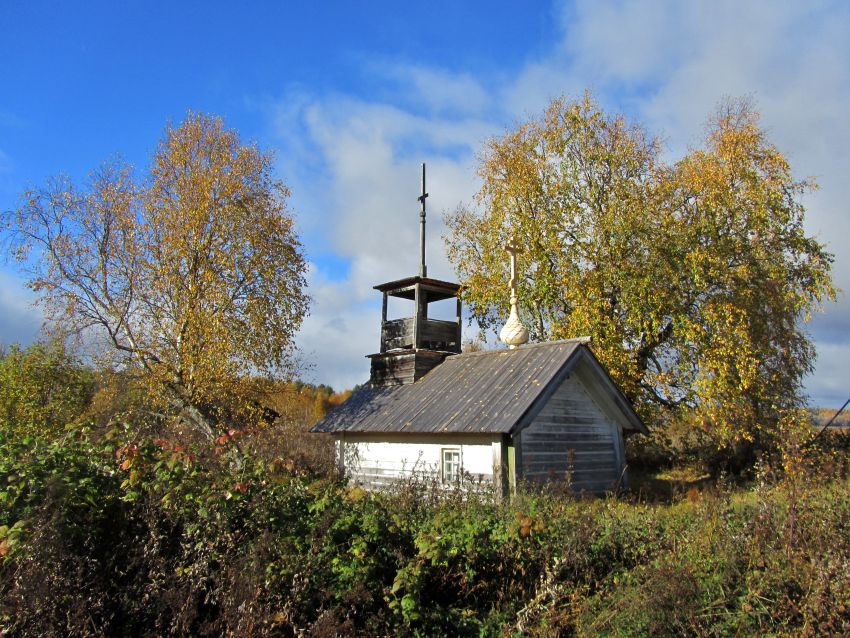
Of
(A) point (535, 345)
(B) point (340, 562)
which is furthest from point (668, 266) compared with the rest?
(B) point (340, 562)

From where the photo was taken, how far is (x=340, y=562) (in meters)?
5.88

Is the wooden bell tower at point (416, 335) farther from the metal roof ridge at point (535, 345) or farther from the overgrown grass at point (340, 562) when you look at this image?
the overgrown grass at point (340, 562)

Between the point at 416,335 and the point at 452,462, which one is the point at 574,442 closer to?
the point at 452,462

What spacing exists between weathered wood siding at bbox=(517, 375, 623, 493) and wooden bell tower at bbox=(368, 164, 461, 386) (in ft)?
15.4

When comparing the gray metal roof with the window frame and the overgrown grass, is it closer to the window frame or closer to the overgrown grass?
the window frame

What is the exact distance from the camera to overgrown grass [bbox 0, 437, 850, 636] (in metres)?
5.31

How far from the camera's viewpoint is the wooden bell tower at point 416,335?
17.7 meters

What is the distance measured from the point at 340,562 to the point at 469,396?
27.8ft

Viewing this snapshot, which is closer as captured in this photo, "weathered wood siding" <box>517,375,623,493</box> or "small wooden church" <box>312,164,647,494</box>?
"small wooden church" <box>312,164,647,494</box>

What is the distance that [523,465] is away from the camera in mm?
12633

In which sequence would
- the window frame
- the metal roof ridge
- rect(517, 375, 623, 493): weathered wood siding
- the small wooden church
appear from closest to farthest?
the small wooden church
rect(517, 375, 623, 493): weathered wood siding
the window frame
the metal roof ridge

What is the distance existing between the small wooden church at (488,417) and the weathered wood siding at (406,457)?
0.02 meters

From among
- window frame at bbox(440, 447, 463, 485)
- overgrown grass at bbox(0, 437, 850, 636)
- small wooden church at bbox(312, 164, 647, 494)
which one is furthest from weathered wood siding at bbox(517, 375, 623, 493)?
Answer: overgrown grass at bbox(0, 437, 850, 636)

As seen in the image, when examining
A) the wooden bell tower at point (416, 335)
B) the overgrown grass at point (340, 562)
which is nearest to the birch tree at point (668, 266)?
the wooden bell tower at point (416, 335)
